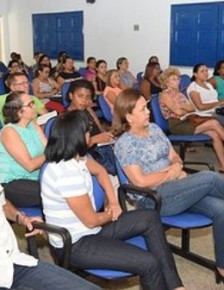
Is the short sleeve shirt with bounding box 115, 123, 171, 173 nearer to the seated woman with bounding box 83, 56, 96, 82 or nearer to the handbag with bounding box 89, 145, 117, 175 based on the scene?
the handbag with bounding box 89, 145, 117, 175

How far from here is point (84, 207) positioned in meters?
2.01

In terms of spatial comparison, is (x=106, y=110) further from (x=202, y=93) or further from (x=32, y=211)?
(x=32, y=211)

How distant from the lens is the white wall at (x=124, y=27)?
8.48 metres

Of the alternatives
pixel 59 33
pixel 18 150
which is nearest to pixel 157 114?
pixel 18 150

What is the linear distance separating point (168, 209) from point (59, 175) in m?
0.79

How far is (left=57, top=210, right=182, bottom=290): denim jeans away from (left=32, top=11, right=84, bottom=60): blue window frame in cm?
839

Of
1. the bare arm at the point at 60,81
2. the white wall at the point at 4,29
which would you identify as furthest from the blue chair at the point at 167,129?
the white wall at the point at 4,29

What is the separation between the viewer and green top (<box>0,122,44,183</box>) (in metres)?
2.71

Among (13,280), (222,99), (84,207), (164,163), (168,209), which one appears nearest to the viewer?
(13,280)

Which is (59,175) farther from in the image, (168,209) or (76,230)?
(168,209)

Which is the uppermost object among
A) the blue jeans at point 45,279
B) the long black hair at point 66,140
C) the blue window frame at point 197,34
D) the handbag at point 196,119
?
the blue window frame at point 197,34

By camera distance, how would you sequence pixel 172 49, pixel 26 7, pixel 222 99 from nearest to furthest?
pixel 222 99 → pixel 172 49 → pixel 26 7

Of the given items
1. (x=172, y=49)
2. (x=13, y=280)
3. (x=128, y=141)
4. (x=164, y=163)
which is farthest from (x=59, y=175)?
(x=172, y=49)

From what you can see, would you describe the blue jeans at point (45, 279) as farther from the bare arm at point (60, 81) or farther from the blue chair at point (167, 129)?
the bare arm at point (60, 81)
